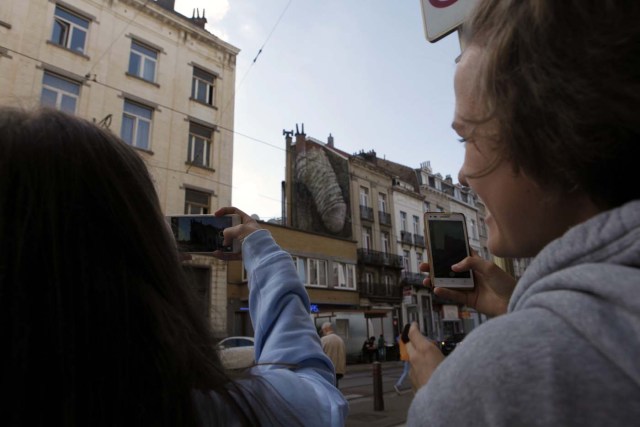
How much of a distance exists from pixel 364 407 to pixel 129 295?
854 centimetres

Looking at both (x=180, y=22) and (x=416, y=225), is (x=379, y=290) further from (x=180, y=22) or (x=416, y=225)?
(x=180, y=22)

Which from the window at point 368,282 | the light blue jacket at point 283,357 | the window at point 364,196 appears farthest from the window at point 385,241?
the light blue jacket at point 283,357

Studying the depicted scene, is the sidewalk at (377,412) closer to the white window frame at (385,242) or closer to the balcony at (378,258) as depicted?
the balcony at (378,258)

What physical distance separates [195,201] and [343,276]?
11.2 meters

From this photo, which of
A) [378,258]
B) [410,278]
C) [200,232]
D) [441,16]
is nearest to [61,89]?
[200,232]

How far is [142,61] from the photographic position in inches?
637

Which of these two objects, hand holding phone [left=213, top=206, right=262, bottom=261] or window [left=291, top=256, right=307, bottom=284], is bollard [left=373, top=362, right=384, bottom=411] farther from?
window [left=291, top=256, right=307, bottom=284]

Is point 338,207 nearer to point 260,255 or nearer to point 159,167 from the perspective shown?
point 159,167

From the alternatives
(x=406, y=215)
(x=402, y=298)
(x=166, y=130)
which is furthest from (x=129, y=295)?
(x=406, y=215)

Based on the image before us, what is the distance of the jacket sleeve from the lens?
0.88 metres

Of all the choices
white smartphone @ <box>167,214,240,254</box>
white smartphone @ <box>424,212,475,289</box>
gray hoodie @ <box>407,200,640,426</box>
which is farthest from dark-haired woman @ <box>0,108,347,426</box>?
white smartphone @ <box>424,212,475,289</box>

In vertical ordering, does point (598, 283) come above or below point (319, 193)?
below

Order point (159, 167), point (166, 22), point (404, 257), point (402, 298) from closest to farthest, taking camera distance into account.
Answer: point (159, 167)
point (166, 22)
point (402, 298)
point (404, 257)

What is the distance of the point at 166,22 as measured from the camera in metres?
16.8
